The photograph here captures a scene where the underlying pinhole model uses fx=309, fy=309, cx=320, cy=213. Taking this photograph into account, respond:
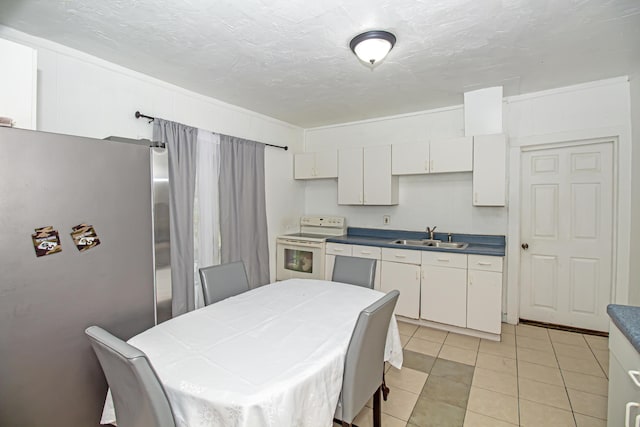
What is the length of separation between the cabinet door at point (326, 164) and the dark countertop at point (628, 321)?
3.10 m

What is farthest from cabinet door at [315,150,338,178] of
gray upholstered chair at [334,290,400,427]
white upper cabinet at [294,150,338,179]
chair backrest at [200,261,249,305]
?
gray upholstered chair at [334,290,400,427]

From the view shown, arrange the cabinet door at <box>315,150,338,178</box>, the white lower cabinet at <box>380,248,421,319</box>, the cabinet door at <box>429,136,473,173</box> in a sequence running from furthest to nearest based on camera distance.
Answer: the cabinet door at <box>315,150,338,178</box>
the white lower cabinet at <box>380,248,421,319</box>
the cabinet door at <box>429,136,473,173</box>

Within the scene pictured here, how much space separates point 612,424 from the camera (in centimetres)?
131

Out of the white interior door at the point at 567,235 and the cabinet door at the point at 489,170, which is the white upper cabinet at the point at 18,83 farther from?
the white interior door at the point at 567,235

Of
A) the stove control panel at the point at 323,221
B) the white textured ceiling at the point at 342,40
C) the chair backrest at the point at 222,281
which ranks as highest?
the white textured ceiling at the point at 342,40

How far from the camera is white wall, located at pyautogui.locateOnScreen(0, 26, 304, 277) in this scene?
2.13 meters

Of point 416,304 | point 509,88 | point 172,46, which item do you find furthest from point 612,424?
point 172,46

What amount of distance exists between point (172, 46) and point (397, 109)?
2479mm

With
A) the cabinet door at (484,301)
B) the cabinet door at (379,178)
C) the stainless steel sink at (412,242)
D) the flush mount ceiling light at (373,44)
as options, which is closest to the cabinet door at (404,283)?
the stainless steel sink at (412,242)

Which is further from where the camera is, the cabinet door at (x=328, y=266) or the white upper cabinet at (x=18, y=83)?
the cabinet door at (x=328, y=266)

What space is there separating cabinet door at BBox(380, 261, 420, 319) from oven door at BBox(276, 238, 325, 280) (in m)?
0.80

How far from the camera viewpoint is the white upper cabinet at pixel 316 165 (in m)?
4.12

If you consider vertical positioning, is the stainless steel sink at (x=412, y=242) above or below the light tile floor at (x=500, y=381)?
above

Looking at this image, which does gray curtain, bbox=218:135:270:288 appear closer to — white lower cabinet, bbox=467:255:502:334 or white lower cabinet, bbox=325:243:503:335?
white lower cabinet, bbox=325:243:503:335
